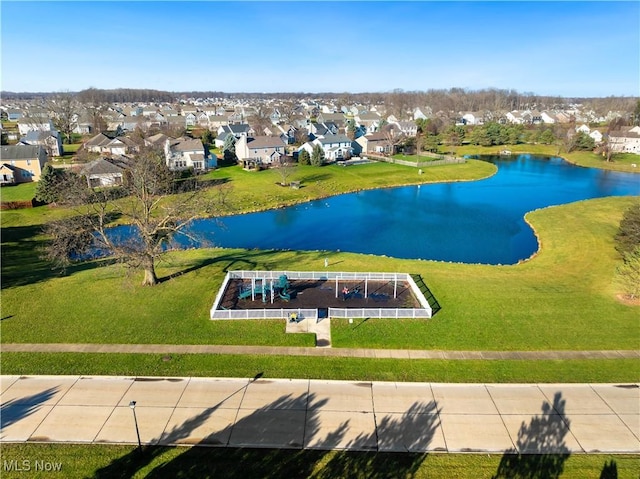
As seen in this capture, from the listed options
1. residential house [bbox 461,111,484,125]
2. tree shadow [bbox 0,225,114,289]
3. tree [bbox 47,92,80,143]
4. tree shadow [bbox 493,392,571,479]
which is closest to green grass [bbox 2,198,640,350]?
tree shadow [bbox 0,225,114,289]

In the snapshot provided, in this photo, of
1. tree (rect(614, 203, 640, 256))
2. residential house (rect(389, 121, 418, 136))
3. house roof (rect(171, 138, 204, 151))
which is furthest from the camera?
residential house (rect(389, 121, 418, 136))

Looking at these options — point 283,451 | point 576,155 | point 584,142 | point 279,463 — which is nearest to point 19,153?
point 283,451

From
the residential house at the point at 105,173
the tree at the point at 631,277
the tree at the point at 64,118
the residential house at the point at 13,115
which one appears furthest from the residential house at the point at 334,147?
the residential house at the point at 13,115

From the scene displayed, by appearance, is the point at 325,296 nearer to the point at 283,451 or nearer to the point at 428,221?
the point at 283,451

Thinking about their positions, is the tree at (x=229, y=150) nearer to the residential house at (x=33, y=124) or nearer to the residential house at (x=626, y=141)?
the residential house at (x=33, y=124)

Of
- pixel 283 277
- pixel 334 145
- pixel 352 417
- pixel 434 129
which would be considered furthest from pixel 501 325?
pixel 434 129

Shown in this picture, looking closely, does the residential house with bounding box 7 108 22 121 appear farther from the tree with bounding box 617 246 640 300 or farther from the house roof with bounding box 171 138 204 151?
the tree with bounding box 617 246 640 300

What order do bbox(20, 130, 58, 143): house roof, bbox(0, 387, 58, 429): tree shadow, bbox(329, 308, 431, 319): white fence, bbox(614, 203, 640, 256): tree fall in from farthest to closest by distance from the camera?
bbox(20, 130, 58, 143): house roof
bbox(614, 203, 640, 256): tree
bbox(329, 308, 431, 319): white fence
bbox(0, 387, 58, 429): tree shadow
